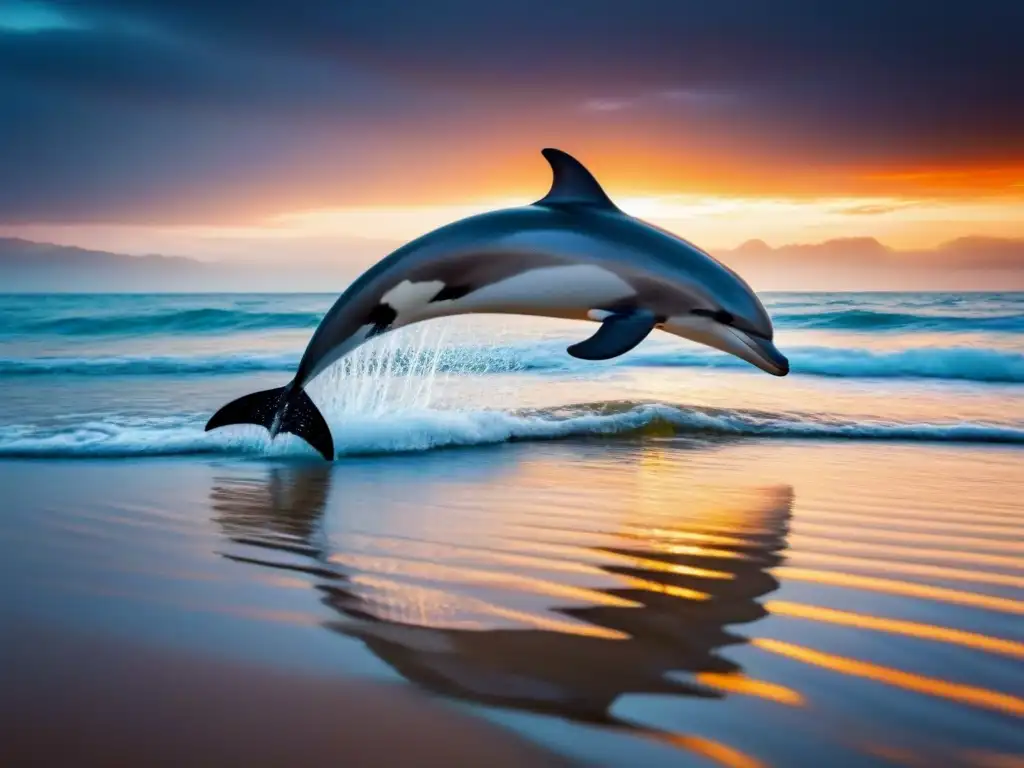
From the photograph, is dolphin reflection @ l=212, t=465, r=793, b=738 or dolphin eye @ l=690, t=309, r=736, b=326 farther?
dolphin eye @ l=690, t=309, r=736, b=326

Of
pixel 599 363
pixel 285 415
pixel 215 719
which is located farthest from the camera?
pixel 599 363

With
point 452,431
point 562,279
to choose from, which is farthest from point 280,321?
point 562,279

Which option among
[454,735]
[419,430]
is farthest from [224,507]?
[454,735]

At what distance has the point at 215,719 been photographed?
275cm

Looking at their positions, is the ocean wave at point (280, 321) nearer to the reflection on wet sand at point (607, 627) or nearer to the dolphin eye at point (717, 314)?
the dolphin eye at point (717, 314)

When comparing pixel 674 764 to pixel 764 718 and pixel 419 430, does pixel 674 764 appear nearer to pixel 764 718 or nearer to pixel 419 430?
pixel 764 718

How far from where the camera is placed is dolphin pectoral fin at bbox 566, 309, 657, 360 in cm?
546

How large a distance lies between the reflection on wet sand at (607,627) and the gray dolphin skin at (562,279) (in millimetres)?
1263

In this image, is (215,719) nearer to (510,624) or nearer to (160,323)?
(510,624)

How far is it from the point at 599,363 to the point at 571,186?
1461cm

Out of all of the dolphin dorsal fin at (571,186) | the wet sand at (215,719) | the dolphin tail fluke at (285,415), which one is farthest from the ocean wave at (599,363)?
the wet sand at (215,719)

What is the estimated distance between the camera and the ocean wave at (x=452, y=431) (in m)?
8.34

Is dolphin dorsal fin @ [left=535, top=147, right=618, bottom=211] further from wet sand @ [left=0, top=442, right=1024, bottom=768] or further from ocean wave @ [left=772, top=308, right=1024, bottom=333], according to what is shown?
ocean wave @ [left=772, top=308, right=1024, bottom=333]

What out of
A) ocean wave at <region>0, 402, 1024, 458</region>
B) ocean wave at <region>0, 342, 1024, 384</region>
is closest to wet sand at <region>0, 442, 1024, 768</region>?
ocean wave at <region>0, 402, 1024, 458</region>
